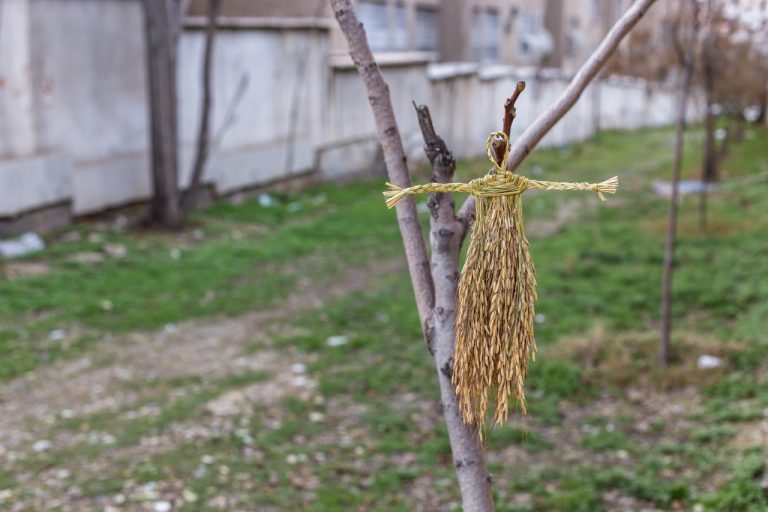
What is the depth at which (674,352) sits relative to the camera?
20.6 feet

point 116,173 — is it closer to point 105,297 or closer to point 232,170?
point 232,170

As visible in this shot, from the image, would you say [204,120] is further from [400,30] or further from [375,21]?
[400,30]

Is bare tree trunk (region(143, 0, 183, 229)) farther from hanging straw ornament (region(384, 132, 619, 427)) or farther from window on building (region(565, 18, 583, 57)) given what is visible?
window on building (region(565, 18, 583, 57))

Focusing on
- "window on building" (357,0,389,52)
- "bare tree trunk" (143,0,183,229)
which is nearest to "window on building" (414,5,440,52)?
"window on building" (357,0,389,52)

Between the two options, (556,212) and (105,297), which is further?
(556,212)

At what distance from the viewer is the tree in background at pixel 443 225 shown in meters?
2.38

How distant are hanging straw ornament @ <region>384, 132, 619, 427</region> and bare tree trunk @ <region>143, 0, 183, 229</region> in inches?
325

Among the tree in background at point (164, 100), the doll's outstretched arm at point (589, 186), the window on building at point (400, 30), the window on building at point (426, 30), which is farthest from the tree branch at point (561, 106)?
the window on building at point (426, 30)

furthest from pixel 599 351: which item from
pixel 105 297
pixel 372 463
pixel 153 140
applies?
pixel 153 140

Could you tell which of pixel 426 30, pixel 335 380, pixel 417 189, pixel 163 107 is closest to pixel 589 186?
pixel 417 189

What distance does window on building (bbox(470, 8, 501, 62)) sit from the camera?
23.1 meters

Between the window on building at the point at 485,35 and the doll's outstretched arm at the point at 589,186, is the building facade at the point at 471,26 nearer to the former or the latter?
the window on building at the point at 485,35

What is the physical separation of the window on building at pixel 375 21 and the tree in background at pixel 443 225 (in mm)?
15112

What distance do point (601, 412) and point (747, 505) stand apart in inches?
58.4
